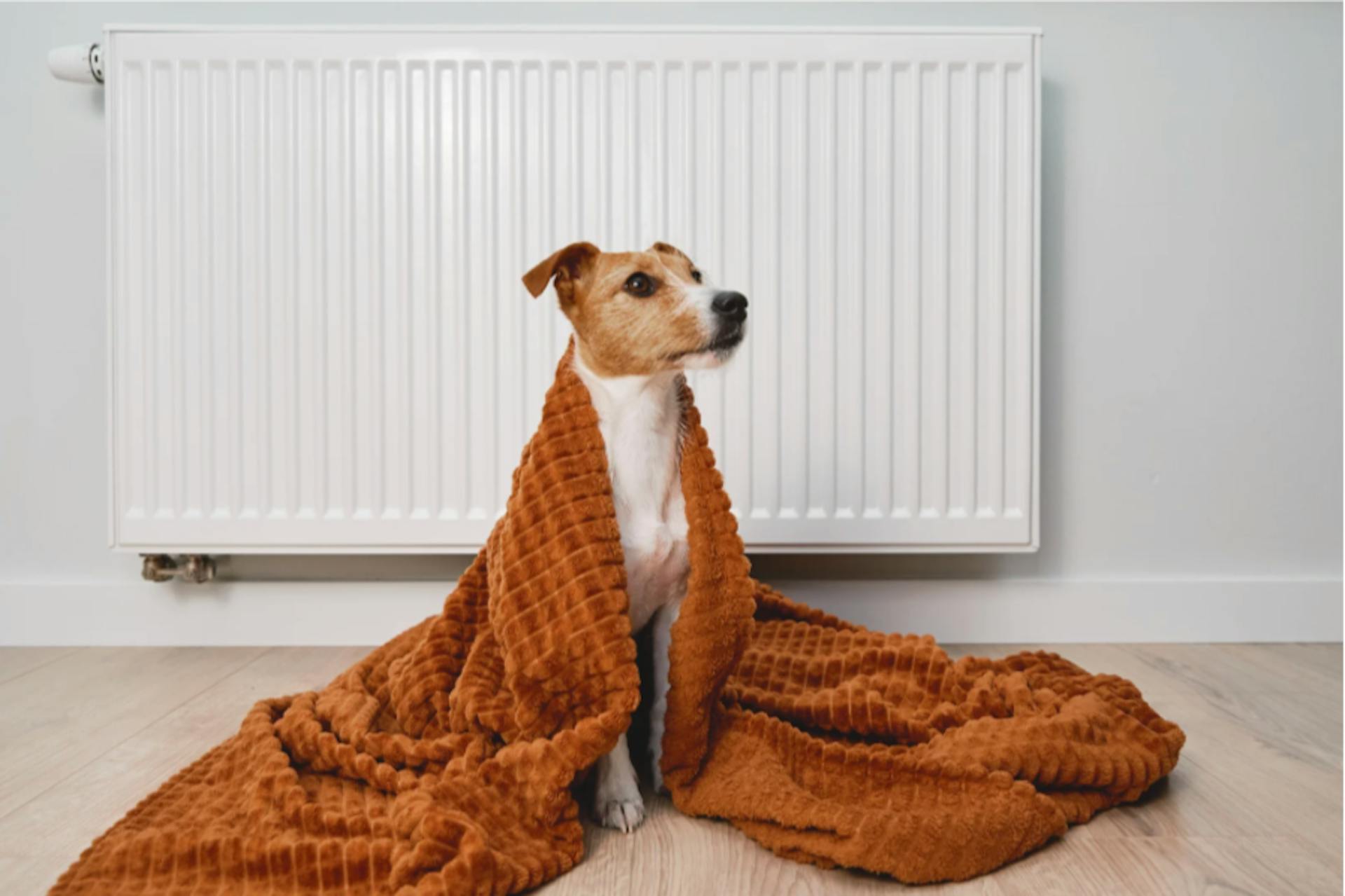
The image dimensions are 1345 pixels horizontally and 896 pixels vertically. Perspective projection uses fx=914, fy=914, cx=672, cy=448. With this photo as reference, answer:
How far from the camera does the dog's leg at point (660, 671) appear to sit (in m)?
0.96

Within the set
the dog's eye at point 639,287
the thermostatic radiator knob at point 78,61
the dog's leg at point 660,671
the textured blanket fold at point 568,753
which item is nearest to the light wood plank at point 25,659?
the textured blanket fold at point 568,753

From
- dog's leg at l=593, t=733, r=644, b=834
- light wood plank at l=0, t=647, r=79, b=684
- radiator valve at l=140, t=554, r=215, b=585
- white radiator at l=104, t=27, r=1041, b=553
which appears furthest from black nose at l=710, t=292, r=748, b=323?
light wood plank at l=0, t=647, r=79, b=684

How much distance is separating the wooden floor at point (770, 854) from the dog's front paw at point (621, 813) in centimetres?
1

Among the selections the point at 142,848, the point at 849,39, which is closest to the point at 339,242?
the point at 849,39

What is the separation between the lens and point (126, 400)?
151 cm

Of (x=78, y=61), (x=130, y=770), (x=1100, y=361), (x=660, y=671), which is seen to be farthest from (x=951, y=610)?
(x=78, y=61)

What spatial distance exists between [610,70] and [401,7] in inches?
16.6

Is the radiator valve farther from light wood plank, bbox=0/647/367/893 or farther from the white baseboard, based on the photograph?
light wood plank, bbox=0/647/367/893

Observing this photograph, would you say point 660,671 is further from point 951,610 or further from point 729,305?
point 951,610

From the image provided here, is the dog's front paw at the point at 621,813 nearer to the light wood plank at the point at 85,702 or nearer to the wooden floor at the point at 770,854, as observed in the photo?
the wooden floor at the point at 770,854

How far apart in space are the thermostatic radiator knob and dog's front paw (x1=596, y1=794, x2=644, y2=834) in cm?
148

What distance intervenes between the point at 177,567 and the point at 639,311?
1144 mm

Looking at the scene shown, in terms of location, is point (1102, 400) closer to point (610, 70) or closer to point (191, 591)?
point (610, 70)

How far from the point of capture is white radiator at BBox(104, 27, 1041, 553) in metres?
1.50
